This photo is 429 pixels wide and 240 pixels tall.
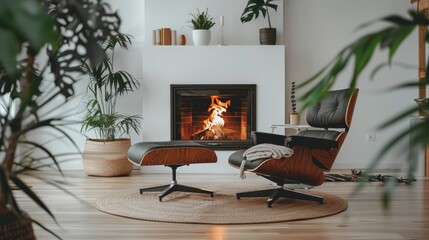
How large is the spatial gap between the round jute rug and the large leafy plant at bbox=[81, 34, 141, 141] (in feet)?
5.04

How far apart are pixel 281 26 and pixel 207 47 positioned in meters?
0.94

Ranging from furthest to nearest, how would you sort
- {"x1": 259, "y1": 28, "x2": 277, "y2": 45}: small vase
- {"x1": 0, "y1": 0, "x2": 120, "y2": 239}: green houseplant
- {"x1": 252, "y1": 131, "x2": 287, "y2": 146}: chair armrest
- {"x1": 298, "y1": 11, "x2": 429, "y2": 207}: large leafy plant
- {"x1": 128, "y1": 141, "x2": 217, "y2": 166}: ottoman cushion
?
{"x1": 259, "y1": 28, "x2": 277, "y2": 45}: small vase
{"x1": 252, "y1": 131, "x2": 287, "y2": 146}: chair armrest
{"x1": 128, "y1": 141, "x2": 217, "y2": 166}: ottoman cushion
{"x1": 298, "y1": 11, "x2": 429, "y2": 207}: large leafy plant
{"x1": 0, "y1": 0, "x2": 120, "y2": 239}: green houseplant

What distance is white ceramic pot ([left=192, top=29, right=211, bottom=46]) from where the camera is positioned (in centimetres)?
626

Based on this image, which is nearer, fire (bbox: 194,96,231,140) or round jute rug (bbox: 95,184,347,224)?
round jute rug (bbox: 95,184,347,224)

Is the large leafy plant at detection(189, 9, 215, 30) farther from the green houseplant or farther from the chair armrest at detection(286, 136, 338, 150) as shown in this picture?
the green houseplant

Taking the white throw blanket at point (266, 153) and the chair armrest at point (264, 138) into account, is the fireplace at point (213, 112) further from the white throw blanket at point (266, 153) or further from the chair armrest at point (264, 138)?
the white throw blanket at point (266, 153)

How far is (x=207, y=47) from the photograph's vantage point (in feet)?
20.7

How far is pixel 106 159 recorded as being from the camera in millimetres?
5910

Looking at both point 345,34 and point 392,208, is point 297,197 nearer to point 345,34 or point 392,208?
point 392,208

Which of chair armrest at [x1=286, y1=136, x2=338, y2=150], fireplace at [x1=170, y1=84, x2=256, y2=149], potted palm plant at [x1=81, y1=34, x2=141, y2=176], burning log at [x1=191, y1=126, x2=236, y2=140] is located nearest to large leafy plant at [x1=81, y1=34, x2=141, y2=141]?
potted palm plant at [x1=81, y1=34, x2=141, y2=176]

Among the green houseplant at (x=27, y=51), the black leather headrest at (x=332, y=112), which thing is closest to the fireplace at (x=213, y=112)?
the black leather headrest at (x=332, y=112)

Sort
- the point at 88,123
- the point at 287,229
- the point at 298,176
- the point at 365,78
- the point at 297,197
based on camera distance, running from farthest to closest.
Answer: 1. the point at 365,78
2. the point at 88,123
3. the point at 297,197
4. the point at 298,176
5. the point at 287,229

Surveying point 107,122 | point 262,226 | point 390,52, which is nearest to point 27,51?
point 390,52

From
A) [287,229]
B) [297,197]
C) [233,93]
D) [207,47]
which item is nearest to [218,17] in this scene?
[207,47]
